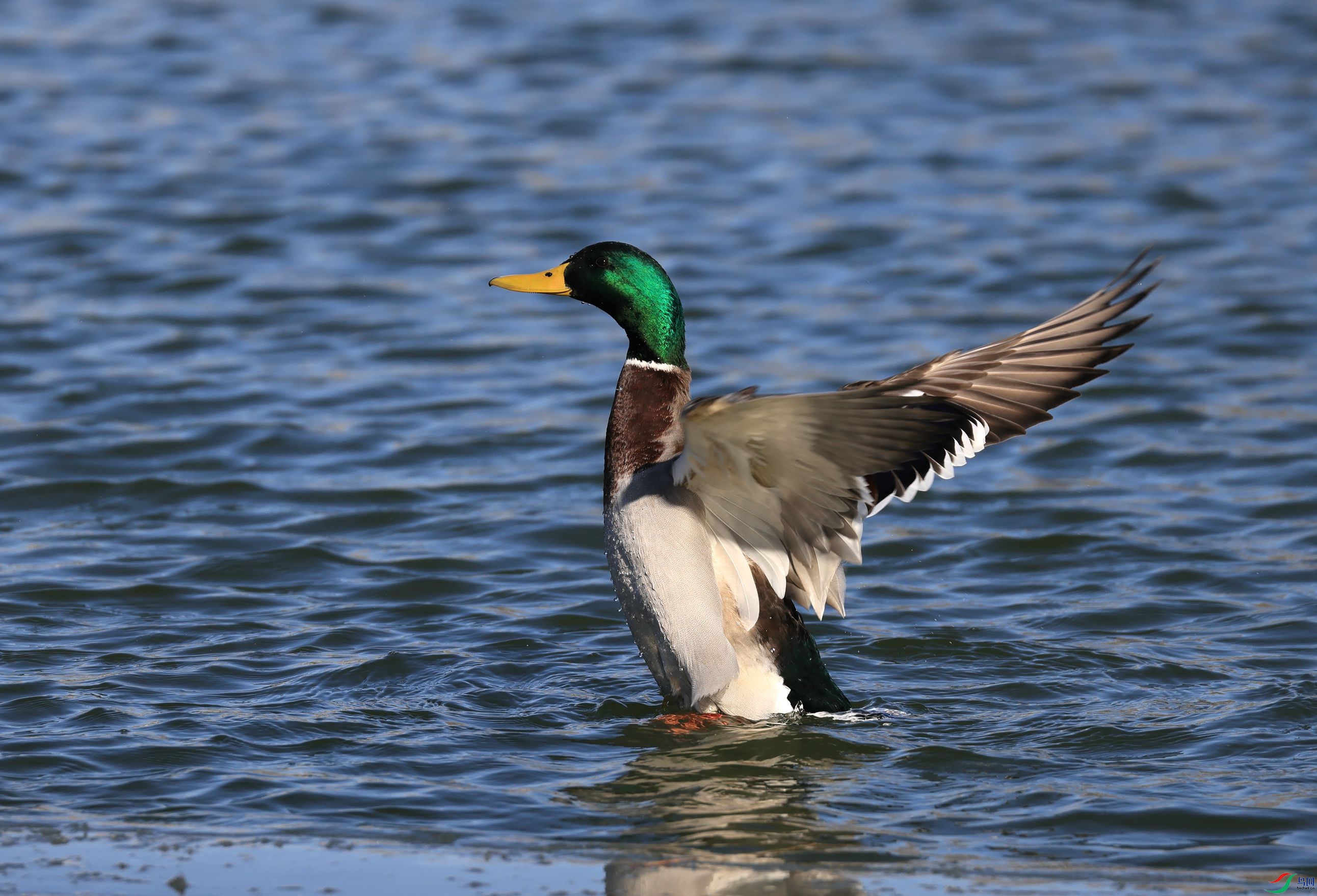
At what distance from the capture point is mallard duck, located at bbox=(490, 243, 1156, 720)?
17.0 ft

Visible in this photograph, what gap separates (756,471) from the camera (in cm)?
540

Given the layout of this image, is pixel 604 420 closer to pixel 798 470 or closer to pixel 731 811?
pixel 798 470

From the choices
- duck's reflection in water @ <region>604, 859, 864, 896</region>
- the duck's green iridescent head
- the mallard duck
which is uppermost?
the duck's green iridescent head

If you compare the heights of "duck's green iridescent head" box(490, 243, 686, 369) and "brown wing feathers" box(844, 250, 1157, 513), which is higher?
"duck's green iridescent head" box(490, 243, 686, 369)

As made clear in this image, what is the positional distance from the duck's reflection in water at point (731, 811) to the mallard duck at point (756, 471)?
173 millimetres

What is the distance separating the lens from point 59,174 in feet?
44.1

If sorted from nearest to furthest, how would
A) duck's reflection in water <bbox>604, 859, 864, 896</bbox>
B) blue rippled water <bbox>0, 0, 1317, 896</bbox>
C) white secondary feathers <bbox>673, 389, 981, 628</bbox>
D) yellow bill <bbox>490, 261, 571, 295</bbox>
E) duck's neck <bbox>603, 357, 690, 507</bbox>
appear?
duck's reflection in water <bbox>604, 859, 864, 896</bbox>, white secondary feathers <bbox>673, 389, 981, 628</bbox>, blue rippled water <bbox>0, 0, 1317, 896</bbox>, duck's neck <bbox>603, 357, 690, 507</bbox>, yellow bill <bbox>490, 261, 571, 295</bbox>

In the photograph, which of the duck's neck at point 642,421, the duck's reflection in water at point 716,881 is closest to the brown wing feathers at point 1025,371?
the duck's neck at point 642,421

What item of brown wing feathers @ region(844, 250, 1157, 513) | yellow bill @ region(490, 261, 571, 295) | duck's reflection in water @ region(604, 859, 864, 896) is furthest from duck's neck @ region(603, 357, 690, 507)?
A: duck's reflection in water @ region(604, 859, 864, 896)

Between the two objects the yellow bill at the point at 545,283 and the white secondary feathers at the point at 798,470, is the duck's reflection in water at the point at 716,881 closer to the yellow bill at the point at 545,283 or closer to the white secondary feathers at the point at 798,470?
the white secondary feathers at the point at 798,470

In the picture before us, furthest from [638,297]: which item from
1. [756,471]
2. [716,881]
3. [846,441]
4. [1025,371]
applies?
[716,881]

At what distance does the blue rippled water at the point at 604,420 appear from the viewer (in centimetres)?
Answer: 544

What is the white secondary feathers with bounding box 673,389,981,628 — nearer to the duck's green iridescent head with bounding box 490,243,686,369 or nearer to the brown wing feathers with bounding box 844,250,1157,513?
the brown wing feathers with bounding box 844,250,1157,513

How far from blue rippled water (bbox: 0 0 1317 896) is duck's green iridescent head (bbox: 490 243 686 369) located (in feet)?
4.05
